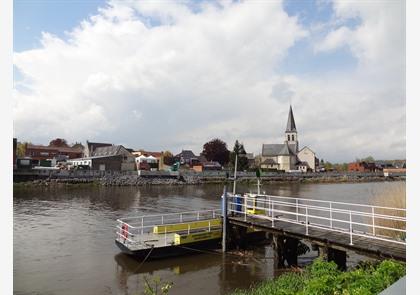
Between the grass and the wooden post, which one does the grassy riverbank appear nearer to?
the wooden post

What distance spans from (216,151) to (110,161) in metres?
32.2

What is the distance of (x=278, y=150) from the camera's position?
9950cm

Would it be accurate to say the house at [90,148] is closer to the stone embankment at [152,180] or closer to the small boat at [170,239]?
the stone embankment at [152,180]

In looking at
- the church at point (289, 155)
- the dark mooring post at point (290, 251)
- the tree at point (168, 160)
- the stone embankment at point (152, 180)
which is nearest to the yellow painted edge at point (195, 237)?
the dark mooring post at point (290, 251)

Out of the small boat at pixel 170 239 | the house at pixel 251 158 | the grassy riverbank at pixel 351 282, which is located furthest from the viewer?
the house at pixel 251 158

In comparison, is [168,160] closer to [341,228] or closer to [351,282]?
[341,228]

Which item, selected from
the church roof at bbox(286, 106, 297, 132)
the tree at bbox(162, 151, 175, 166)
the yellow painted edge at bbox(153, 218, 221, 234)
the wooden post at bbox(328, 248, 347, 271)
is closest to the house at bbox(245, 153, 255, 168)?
the church roof at bbox(286, 106, 297, 132)

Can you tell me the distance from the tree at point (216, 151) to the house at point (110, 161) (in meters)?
24.8

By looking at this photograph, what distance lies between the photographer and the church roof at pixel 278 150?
96.1 metres

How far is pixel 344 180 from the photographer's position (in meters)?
77.5

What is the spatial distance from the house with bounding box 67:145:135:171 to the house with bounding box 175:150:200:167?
20.7 meters
